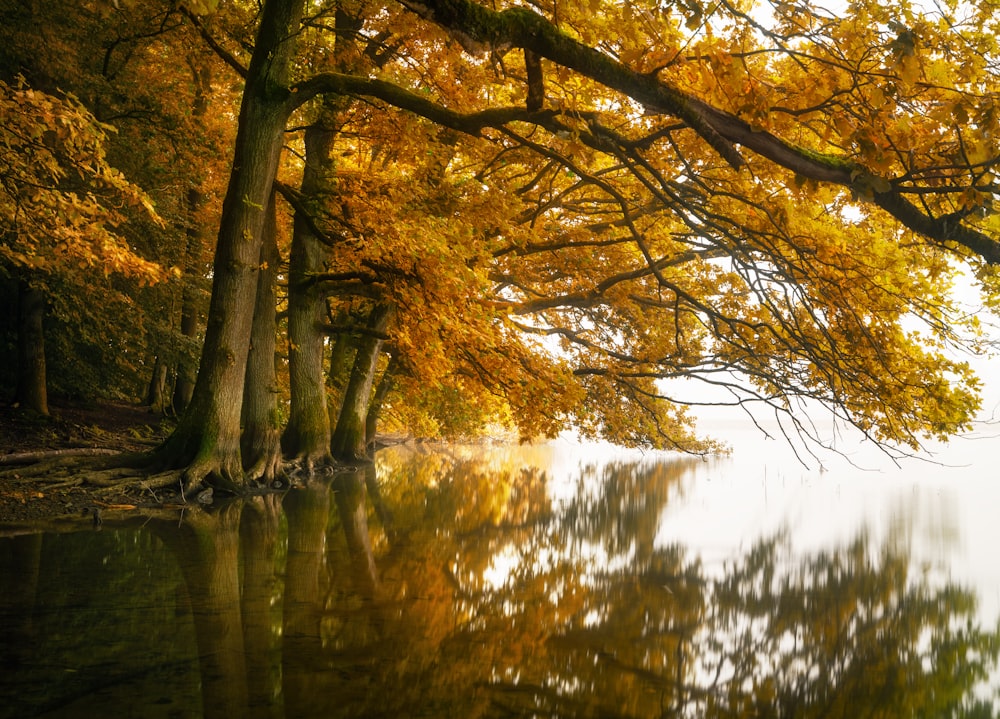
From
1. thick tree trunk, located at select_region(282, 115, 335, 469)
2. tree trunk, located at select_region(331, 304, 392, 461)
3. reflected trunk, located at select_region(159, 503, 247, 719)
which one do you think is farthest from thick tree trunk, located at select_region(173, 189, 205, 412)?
reflected trunk, located at select_region(159, 503, 247, 719)

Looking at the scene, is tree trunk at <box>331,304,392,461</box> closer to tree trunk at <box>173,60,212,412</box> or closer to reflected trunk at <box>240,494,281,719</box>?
tree trunk at <box>173,60,212,412</box>

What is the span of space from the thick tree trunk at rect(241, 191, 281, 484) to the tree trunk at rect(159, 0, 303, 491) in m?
1.73

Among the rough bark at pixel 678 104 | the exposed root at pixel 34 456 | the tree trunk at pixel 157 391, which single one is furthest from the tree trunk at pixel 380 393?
the rough bark at pixel 678 104

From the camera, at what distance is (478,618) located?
515cm

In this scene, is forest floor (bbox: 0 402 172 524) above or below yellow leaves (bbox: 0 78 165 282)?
below

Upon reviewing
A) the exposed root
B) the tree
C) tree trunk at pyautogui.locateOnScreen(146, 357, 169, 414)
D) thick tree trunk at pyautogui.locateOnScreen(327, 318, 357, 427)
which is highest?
the tree

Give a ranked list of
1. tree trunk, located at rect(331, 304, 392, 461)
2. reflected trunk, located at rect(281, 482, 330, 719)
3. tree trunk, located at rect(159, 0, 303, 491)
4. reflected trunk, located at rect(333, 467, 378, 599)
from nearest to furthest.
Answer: reflected trunk, located at rect(281, 482, 330, 719), reflected trunk, located at rect(333, 467, 378, 599), tree trunk, located at rect(159, 0, 303, 491), tree trunk, located at rect(331, 304, 392, 461)

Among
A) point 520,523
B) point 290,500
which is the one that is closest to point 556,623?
point 520,523

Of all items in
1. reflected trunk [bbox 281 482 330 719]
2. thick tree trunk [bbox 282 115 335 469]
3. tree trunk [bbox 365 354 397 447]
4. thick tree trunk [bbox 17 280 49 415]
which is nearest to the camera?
reflected trunk [bbox 281 482 330 719]

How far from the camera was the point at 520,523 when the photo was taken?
1076cm

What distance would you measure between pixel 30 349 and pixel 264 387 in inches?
170

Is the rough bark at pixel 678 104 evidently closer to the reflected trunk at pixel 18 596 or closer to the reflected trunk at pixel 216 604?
the reflected trunk at pixel 216 604

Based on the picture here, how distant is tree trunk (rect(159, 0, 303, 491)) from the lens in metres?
10.6

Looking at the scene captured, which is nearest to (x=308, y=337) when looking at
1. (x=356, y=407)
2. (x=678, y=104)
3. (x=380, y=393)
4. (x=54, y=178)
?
(x=356, y=407)
